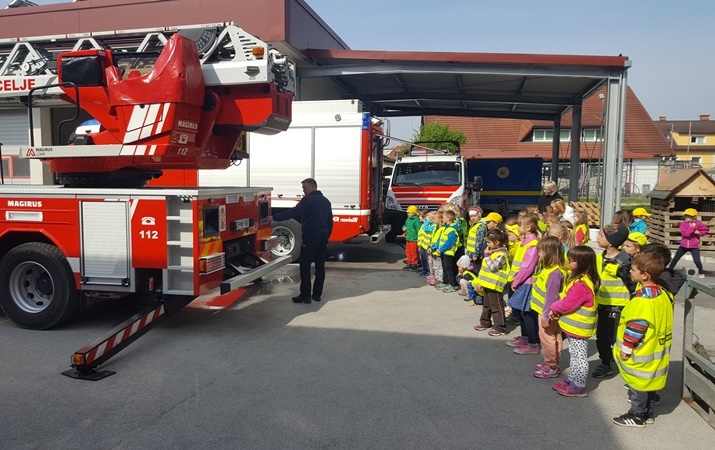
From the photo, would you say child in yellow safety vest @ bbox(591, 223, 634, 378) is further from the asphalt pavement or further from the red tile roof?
the red tile roof

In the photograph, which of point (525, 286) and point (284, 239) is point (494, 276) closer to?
point (525, 286)

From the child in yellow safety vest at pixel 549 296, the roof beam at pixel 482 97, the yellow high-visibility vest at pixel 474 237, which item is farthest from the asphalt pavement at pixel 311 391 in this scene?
the roof beam at pixel 482 97

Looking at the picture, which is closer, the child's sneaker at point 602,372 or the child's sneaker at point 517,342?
the child's sneaker at point 602,372

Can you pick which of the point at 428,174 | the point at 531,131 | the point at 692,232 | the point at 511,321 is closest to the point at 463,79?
the point at 428,174

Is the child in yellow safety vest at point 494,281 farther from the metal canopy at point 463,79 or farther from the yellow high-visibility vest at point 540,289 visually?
the metal canopy at point 463,79

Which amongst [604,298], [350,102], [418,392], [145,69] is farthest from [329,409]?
[350,102]

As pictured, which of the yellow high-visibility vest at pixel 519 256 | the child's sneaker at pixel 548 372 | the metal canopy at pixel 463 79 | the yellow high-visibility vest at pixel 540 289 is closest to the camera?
the yellow high-visibility vest at pixel 540 289

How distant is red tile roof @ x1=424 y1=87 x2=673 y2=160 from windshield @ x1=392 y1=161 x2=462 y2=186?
2478 cm

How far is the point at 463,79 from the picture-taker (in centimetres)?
1744

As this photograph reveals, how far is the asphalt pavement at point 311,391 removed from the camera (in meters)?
3.85

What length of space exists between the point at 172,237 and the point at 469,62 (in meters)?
10.9

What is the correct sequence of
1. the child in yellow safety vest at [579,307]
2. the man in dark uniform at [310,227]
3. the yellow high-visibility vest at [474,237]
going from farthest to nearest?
the man in dark uniform at [310,227] < the yellow high-visibility vest at [474,237] < the child in yellow safety vest at [579,307]

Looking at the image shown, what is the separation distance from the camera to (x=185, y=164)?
6.62 metres

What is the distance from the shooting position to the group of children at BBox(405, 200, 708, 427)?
3881 mm
